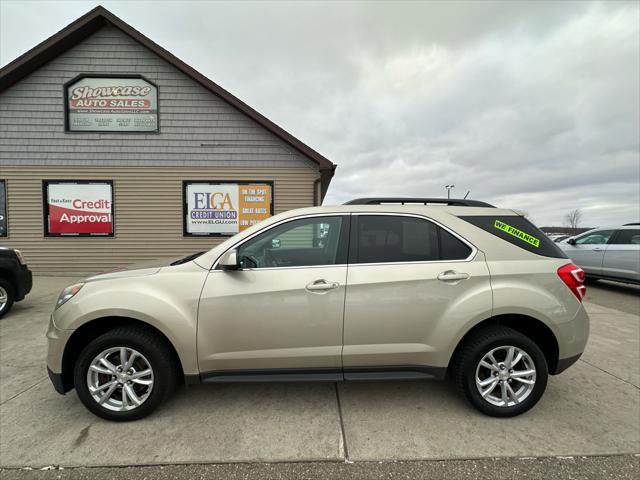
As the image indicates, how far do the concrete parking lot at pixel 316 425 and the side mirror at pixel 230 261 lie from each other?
3.95 ft

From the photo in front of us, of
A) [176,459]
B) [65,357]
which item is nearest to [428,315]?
[176,459]

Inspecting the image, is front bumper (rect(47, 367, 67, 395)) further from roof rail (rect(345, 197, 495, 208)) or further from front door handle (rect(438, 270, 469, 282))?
front door handle (rect(438, 270, 469, 282))

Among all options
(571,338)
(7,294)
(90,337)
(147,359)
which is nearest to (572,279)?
(571,338)

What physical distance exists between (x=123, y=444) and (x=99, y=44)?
33.1 ft

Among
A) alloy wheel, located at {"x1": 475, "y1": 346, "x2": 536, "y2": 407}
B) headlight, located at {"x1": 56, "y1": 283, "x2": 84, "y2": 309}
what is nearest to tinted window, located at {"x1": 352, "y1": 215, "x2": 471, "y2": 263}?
alloy wheel, located at {"x1": 475, "y1": 346, "x2": 536, "y2": 407}

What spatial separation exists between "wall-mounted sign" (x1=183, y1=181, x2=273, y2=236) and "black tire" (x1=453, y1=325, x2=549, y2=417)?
6500mm

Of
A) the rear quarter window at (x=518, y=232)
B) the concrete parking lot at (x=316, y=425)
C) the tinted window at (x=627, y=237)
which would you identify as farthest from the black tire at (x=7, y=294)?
the tinted window at (x=627, y=237)

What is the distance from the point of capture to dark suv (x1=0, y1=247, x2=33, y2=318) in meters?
4.67

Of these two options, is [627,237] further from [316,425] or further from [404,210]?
[316,425]

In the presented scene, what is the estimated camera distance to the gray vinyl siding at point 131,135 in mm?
7898

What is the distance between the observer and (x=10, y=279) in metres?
4.73

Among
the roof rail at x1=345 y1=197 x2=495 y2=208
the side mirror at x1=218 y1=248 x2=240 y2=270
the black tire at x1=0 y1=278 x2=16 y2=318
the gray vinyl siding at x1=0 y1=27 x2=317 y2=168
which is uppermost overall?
the gray vinyl siding at x1=0 y1=27 x2=317 y2=168

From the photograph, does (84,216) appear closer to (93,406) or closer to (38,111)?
(38,111)

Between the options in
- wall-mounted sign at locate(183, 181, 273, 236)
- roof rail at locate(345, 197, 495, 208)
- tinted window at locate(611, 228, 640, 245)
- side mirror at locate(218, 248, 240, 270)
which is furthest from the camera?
wall-mounted sign at locate(183, 181, 273, 236)
